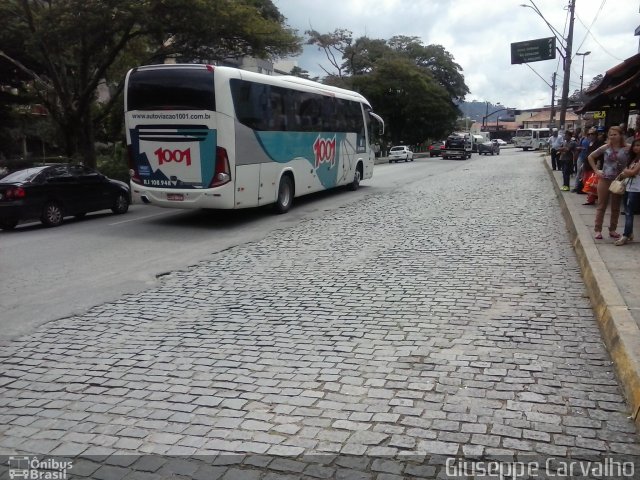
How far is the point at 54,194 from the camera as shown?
513 inches

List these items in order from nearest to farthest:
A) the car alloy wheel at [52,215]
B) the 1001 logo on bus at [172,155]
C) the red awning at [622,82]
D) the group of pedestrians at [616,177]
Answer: the group of pedestrians at [616,177] < the red awning at [622,82] < the 1001 logo on bus at [172,155] < the car alloy wheel at [52,215]

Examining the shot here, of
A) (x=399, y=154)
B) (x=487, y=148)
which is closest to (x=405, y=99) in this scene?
(x=399, y=154)

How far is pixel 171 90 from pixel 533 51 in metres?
31.0

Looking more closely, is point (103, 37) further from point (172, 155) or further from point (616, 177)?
point (616, 177)

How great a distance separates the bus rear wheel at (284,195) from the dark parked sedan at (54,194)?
4.48m

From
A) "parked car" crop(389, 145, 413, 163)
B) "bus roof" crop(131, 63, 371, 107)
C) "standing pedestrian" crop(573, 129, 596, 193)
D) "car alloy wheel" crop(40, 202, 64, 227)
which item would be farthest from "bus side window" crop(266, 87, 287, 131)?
"parked car" crop(389, 145, 413, 163)

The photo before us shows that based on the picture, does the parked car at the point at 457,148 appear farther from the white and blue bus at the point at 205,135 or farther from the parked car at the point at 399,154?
the white and blue bus at the point at 205,135

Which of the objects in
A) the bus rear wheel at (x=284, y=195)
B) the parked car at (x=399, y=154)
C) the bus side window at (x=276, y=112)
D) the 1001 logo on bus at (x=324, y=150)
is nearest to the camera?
the bus side window at (x=276, y=112)

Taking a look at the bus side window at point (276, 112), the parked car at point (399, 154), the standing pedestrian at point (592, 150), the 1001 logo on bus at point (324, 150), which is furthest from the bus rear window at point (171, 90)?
the parked car at point (399, 154)

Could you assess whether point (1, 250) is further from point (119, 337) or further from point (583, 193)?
point (583, 193)

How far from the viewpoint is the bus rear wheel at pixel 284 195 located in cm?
1405

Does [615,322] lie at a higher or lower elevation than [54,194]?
lower

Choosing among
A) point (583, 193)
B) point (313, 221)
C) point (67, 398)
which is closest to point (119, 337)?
point (67, 398)

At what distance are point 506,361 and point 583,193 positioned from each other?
1209 centimetres
